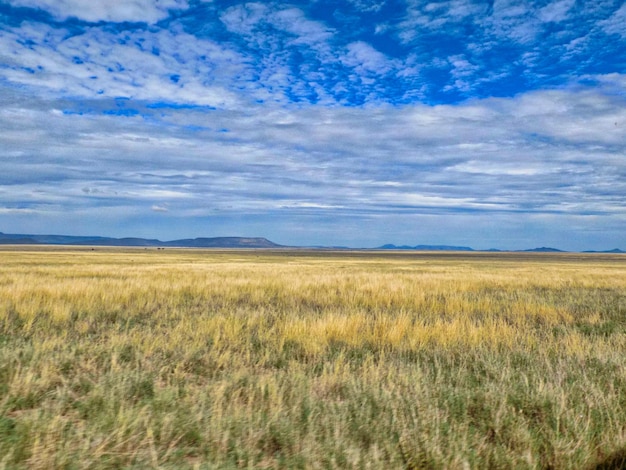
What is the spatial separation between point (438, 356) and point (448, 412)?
2.85 metres

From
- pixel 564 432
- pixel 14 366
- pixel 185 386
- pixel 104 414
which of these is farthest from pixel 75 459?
pixel 564 432

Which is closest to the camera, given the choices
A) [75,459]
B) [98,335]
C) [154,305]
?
[75,459]

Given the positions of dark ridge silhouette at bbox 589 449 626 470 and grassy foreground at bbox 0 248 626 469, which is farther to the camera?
grassy foreground at bbox 0 248 626 469

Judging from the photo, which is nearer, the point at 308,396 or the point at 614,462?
the point at 614,462

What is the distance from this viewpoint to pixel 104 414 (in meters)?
4.62

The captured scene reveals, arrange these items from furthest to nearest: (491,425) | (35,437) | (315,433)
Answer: (491,425), (315,433), (35,437)

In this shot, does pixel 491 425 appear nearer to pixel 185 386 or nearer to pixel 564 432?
pixel 564 432

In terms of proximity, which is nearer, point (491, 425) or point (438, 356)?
point (491, 425)

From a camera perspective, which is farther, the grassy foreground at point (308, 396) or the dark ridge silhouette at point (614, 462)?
the grassy foreground at point (308, 396)

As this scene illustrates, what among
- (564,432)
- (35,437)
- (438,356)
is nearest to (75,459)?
(35,437)

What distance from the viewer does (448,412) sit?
4887mm

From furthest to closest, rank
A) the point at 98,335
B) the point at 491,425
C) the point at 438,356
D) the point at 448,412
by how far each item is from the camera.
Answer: the point at 98,335, the point at 438,356, the point at 448,412, the point at 491,425

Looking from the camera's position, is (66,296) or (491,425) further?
(66,296)

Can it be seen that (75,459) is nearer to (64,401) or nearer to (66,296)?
(64,401)
